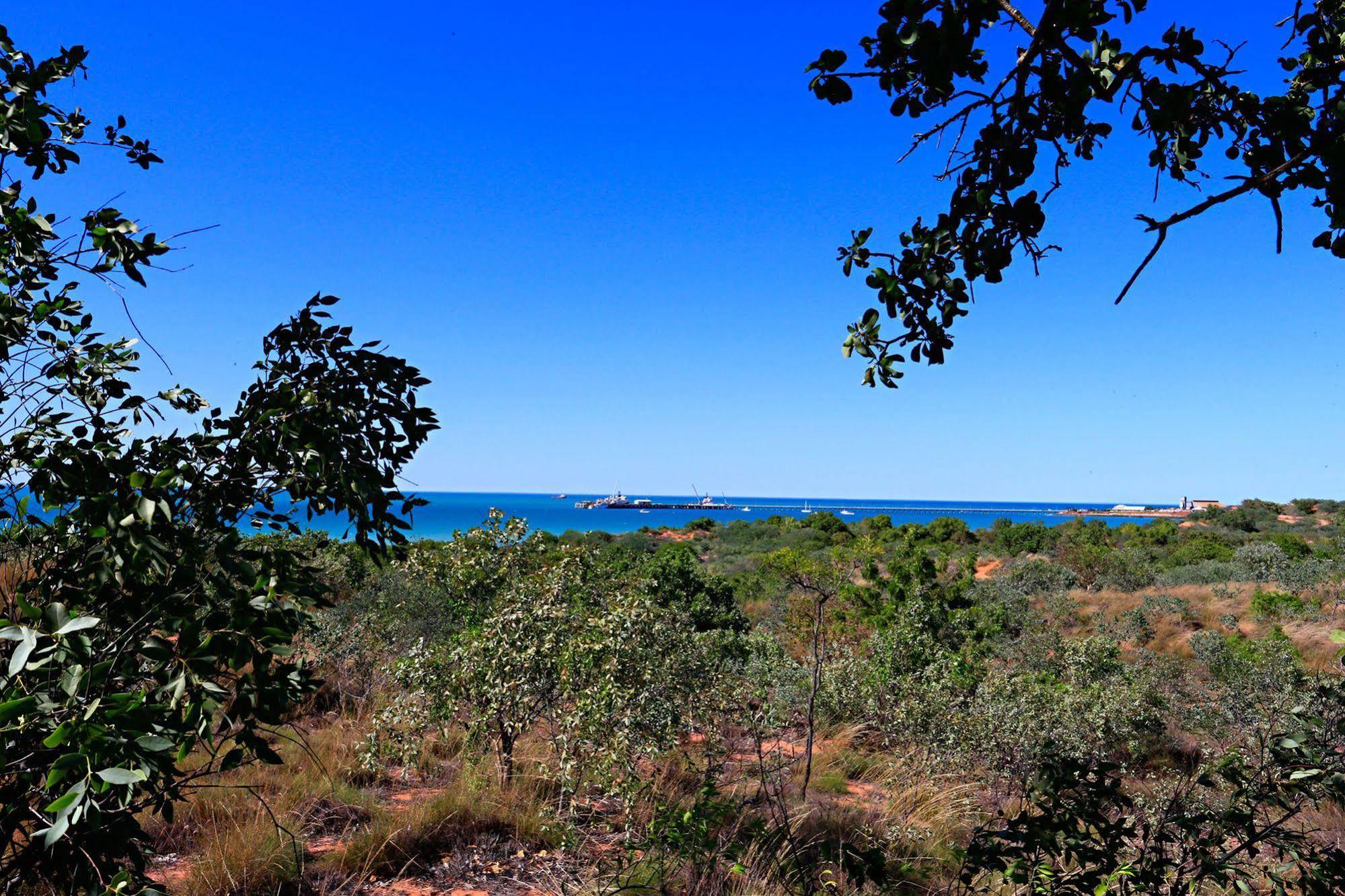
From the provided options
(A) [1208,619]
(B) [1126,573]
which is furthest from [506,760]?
(B) [1126,573]

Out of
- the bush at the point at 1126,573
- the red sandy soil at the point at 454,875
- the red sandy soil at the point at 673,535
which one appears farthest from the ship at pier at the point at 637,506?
the red sandy soil at the point at 454,875

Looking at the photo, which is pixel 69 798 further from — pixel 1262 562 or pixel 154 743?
pixel 1262 562

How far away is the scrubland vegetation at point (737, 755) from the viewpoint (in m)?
2.85

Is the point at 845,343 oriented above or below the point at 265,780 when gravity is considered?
above

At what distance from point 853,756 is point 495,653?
4669 mm

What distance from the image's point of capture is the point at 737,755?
8.20 meters

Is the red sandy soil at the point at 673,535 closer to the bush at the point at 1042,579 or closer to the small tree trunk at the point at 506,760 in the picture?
the bush at the point at 1042,579

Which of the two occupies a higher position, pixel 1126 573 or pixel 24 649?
pixel 24 649

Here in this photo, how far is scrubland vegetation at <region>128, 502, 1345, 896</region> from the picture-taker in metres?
2.85

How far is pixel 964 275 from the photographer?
2182 millimetres

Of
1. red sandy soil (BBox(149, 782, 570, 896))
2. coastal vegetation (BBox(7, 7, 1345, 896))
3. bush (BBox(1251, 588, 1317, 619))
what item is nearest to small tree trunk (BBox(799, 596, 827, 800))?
coastal vegetation (BBox(7, 7, 1345, 896))

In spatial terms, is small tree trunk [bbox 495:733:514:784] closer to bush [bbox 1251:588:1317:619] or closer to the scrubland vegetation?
the scrubland vegetation

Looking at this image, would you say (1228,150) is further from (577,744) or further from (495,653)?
(495,653)

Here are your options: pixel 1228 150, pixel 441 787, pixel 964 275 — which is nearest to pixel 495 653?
pixel 441 787
